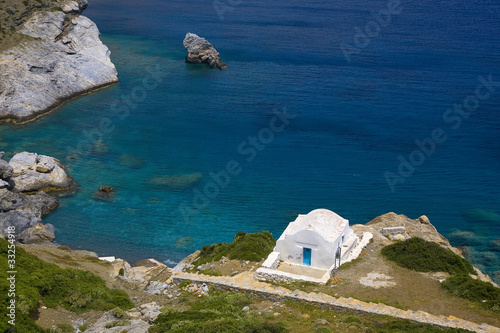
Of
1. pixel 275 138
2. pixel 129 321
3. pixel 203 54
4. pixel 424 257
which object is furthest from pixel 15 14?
pixel 424 257

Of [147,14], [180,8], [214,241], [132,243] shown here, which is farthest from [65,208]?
[180,8]

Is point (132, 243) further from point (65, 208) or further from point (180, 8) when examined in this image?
point (180, 8)

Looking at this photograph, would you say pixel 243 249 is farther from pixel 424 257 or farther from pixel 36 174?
pixel 36 174

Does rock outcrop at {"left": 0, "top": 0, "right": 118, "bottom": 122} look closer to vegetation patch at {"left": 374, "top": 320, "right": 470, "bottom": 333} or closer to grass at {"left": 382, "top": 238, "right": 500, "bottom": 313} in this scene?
grass at {"left": 382, "top": 238, "right": 500, "bottom": 313}

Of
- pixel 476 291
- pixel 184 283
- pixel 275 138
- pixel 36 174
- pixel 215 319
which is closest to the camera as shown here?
pixel 215 319

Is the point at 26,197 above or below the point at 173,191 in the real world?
below

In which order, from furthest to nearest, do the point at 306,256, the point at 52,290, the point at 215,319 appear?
the point at 306,256, the point at 52,290, the point at 215,319

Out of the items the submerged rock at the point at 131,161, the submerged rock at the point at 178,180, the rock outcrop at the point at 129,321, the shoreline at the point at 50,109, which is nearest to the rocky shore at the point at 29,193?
the submerged rock at the point at 131,161
